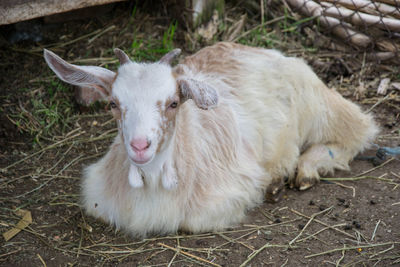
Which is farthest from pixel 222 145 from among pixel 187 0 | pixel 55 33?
pixel 55 33

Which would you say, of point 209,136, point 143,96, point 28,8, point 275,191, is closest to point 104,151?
point 209,136

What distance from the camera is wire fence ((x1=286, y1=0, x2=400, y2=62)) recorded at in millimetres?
5434

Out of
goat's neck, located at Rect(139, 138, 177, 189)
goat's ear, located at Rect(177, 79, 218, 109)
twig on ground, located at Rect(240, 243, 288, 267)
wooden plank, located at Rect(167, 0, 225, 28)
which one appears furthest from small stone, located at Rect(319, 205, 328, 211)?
wooden plank, located at Rect(167, 0, 225, 28)

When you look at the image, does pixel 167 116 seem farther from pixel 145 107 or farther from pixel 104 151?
pixel 104 151

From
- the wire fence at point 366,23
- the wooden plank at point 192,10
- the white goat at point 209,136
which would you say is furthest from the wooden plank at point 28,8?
the wire fence at point 366,23

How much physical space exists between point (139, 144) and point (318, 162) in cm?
216

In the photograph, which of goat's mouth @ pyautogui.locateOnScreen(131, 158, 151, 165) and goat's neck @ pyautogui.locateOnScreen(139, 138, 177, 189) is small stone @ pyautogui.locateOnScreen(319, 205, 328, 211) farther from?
goat's mouth @ pyautogui.locateOnScreen(131, 158, 151, 165)

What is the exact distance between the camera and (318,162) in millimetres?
4441

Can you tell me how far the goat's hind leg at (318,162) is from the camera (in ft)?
13.9

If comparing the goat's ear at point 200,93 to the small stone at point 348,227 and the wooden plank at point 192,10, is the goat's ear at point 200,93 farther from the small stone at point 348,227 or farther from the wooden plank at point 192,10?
the wooden plank at point 192,10

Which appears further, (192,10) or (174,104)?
(192,10)

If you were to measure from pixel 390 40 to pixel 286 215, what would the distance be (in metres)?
2.85

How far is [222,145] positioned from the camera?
12.5 ft

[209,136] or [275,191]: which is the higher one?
[209,136]
